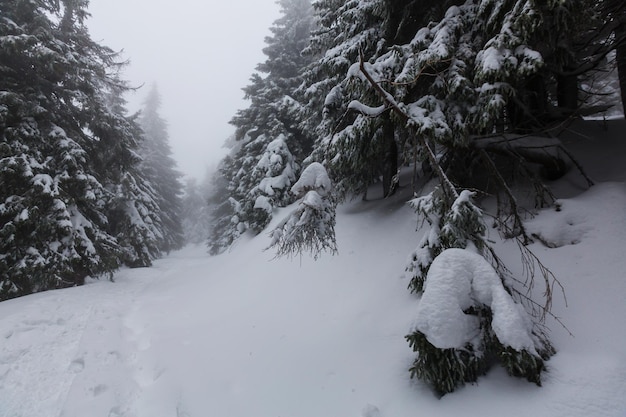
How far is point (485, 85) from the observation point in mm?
4355

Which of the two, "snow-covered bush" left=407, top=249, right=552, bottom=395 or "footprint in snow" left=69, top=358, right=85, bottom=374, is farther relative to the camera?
"footprint in snow" left=69, top=358, right=85, bottom=374

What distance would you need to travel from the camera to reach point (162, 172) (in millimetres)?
29000

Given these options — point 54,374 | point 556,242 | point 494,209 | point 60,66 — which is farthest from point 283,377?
point 60,66

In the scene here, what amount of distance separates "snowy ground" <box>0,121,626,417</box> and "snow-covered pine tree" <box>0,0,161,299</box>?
4.59 feet

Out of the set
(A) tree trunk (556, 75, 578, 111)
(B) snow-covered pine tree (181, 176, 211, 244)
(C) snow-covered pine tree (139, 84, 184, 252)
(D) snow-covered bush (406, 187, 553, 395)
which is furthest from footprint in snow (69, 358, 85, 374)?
(B) snow-covered pine tree (181, 176, 211, 244)

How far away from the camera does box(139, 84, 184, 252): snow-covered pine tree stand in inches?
1007

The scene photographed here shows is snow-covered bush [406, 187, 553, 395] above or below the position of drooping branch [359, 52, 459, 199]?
below

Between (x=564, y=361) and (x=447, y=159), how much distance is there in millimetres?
4017

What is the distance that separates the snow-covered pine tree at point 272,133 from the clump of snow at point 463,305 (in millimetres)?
9587

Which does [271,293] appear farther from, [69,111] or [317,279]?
[69,111]

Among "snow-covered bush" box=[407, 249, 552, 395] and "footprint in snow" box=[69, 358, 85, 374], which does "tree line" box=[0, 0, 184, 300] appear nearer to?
"footprint in snow" box=[69, 358, 85, 374]

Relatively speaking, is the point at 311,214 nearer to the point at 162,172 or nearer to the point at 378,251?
the point at 378,251

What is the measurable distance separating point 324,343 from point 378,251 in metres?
2.51

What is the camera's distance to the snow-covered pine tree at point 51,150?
26.4 ft
